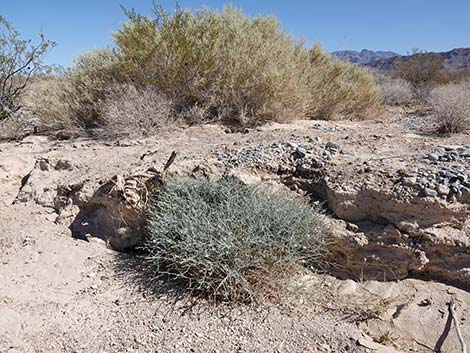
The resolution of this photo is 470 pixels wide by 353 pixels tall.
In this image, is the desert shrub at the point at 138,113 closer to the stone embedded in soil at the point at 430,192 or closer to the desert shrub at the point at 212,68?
the desert shrub at the point at 212,68

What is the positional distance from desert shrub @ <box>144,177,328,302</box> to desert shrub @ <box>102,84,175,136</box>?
7.52 ft

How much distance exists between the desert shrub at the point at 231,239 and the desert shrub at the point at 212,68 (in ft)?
8.55

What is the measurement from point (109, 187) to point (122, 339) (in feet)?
5.36

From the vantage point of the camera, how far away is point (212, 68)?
19.0ft

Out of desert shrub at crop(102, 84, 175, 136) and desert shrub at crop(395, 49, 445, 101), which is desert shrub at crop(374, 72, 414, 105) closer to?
desert shrub at crop(395, 49, 445, 101)

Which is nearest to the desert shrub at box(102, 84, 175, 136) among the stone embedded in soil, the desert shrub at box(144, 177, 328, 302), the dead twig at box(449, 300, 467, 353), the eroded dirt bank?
the eroded dirt bank

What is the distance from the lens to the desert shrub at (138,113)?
17.2ft

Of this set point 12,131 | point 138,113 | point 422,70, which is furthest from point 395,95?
point 12,131

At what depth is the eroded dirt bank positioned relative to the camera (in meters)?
2.36

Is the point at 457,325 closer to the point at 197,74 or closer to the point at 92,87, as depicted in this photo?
the point at 197,74

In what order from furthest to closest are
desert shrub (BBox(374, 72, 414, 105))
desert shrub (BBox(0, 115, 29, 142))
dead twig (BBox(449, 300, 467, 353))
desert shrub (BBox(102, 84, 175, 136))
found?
desert shrub (BBox(374, 72, 414, 105)) → desert shrub (BBox(0, 115, 29, 142)) → desert shrub (BBox(102, 84, 175, 136)) → dead twig (BBox(449, 300, 467, 353))

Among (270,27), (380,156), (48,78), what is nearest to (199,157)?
(380,156)

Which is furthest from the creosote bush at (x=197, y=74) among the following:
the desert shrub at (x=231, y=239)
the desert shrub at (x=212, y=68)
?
the desert shrub at (x=231, y=239)

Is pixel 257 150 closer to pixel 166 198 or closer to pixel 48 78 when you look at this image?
pixel 166 198
